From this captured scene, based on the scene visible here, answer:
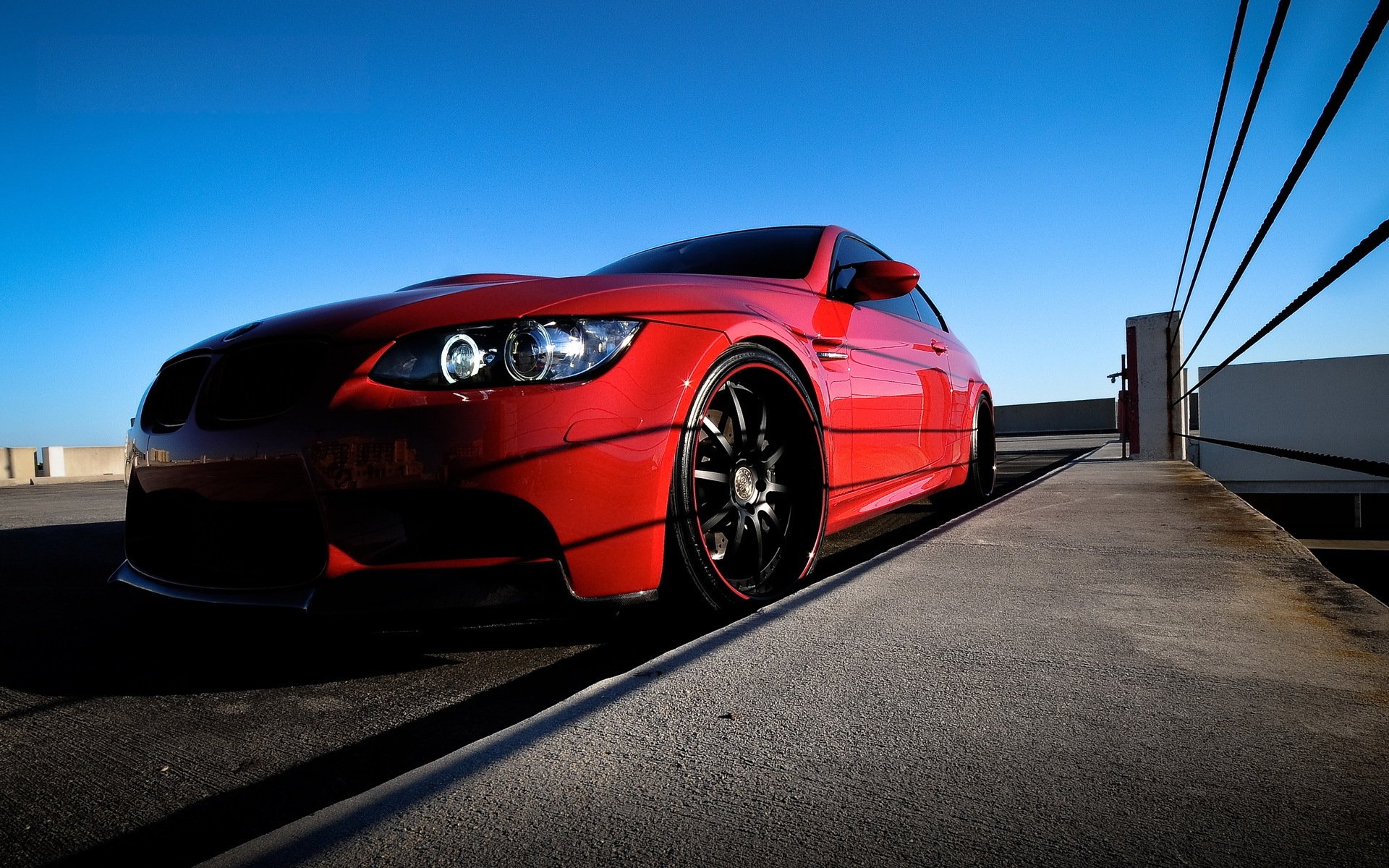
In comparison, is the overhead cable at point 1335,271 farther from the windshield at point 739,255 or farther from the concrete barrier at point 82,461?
the concrete barrier at point 82,461

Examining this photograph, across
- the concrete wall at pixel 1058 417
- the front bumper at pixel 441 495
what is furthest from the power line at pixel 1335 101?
the concrete wall at pixel 1058 417

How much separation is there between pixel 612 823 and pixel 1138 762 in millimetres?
713

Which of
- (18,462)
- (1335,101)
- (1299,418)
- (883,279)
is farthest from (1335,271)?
(18,462)

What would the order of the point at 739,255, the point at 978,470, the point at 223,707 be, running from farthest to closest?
the point at 978,470, the point at 739,255, the point at 223,707

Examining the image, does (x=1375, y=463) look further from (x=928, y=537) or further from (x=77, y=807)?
(x=77, y=807)

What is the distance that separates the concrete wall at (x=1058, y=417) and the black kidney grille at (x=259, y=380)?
2871cm

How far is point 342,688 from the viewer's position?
1.66 m

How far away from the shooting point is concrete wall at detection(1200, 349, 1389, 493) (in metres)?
10.3

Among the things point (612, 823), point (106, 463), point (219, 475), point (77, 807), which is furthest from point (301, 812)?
point (106, 463)

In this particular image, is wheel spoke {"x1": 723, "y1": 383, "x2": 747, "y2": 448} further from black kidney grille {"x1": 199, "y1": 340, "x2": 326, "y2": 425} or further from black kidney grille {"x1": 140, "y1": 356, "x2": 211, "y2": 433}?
black kidney grille {"x1": 140, "y1": 356, "x2": 211, "y2": 433}

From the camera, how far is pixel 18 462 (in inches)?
616

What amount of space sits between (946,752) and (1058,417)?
32.9 m

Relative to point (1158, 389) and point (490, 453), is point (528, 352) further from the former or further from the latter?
point (1158, 389)

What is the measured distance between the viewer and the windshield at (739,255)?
2.92 metres
